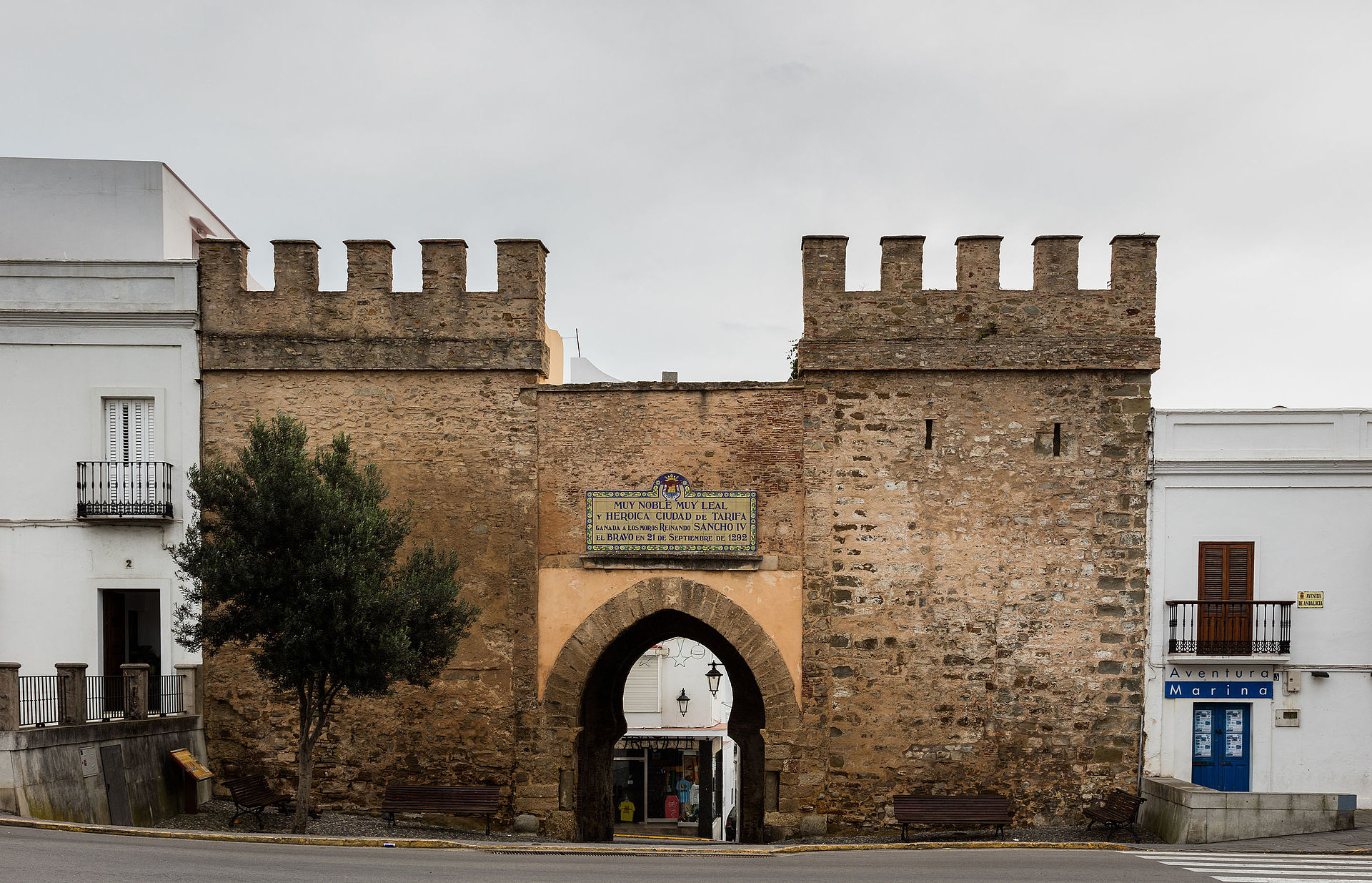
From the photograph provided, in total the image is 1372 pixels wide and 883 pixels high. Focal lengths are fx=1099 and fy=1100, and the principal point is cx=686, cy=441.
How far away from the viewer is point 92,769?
12.4m

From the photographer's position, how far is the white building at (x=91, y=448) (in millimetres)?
14555

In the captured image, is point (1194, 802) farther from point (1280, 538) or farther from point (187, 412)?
point (187, 412)

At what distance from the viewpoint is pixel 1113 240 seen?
14664 mm

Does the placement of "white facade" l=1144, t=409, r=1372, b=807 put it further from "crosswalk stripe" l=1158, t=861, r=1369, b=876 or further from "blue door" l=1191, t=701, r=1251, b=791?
"crosswalk stripe" l=1158, t=861, r=1369, b=876

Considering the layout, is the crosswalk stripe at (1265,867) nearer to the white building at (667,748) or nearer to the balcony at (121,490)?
the balcony at (121,490)

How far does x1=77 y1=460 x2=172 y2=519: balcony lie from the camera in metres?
14.5

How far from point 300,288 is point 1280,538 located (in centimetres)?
1348

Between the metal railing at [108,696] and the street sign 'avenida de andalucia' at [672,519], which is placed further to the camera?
the street sign 'avenida de andalucia' at [672,519]

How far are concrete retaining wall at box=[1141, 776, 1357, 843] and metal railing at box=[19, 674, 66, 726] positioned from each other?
13045mm

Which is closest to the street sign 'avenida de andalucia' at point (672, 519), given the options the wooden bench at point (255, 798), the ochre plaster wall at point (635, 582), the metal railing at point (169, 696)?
the ochre plaster wall at point (635, 582)

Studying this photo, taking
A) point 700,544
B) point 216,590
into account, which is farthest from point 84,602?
point 700,544

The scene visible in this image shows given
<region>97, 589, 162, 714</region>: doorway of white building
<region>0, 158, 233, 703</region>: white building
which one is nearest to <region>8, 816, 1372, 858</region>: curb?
<region>97, 589, 162, 714</region>: doorway of white building

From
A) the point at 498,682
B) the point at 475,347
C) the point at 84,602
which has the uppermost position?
the point at 475,347

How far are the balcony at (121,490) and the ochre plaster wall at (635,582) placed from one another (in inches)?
202
